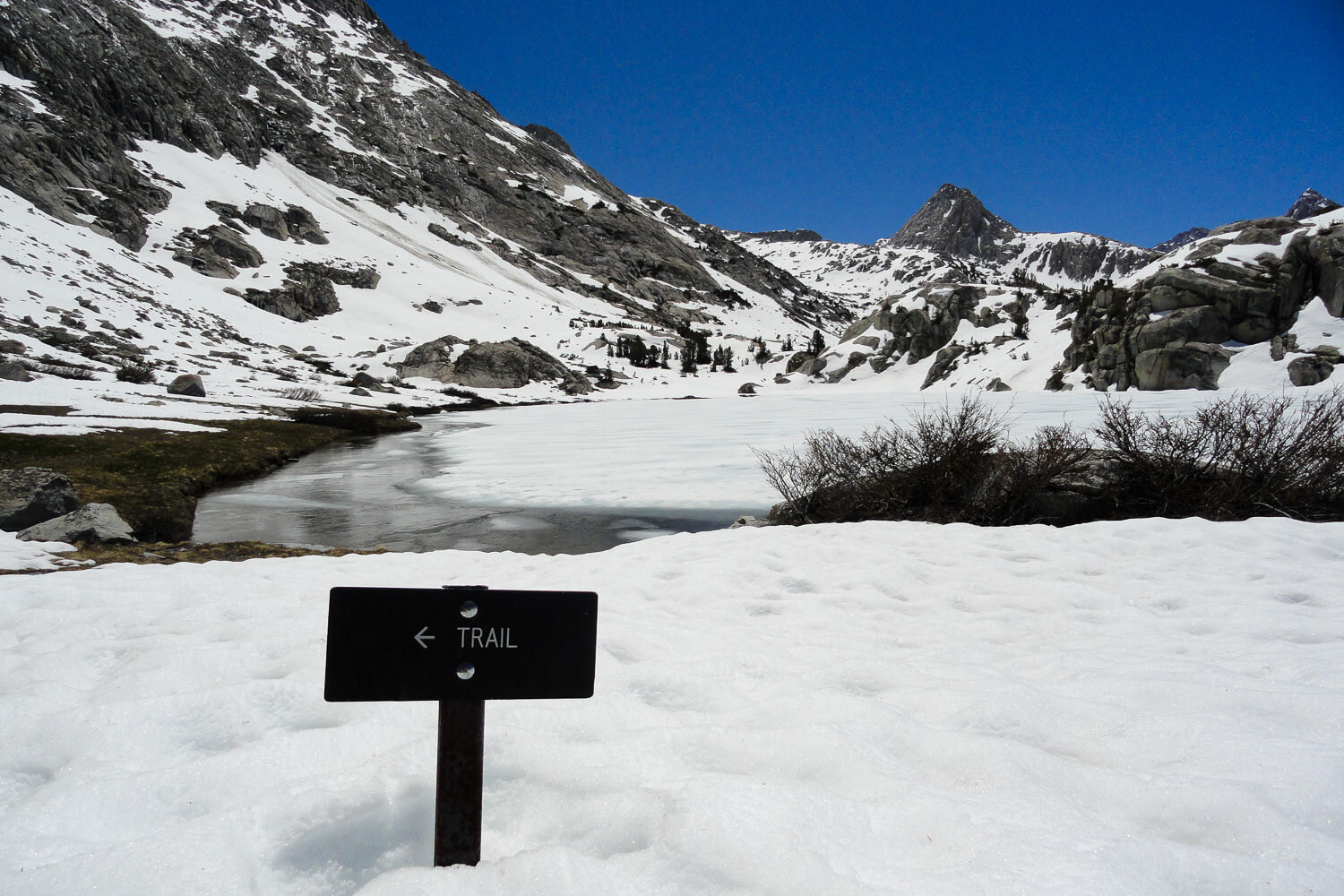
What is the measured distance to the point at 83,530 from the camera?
8.68 m

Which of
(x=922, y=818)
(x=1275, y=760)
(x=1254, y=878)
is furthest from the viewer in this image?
(x=1275, y=760)

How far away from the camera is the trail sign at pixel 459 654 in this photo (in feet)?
6.43

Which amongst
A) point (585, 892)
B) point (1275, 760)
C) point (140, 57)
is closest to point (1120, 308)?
point (1275, 760)

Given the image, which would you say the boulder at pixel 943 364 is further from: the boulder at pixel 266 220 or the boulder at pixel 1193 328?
the boulder at pixel 266 220

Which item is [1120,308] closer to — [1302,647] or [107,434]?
[1302,647]

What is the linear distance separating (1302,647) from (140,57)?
141121 millimetres

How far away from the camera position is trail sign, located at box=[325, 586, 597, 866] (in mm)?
1960

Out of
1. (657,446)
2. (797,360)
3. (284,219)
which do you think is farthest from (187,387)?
(284,219)

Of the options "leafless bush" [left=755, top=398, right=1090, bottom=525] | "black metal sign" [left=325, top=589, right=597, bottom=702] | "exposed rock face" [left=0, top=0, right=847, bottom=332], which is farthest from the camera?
"exposed rock face" [left=0, top=0, right=847, bottom=332]

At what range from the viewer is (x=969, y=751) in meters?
3.14

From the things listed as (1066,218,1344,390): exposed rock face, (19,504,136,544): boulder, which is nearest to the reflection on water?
(19,504,136,544): boulder

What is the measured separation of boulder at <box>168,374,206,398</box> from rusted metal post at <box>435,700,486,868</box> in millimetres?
35803

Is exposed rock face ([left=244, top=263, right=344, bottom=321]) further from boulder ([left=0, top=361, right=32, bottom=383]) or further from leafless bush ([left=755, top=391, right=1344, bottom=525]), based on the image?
leafless bush ([left=755, top=391, right=1344, bottom=525])

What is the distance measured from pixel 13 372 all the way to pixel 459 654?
34411mm
